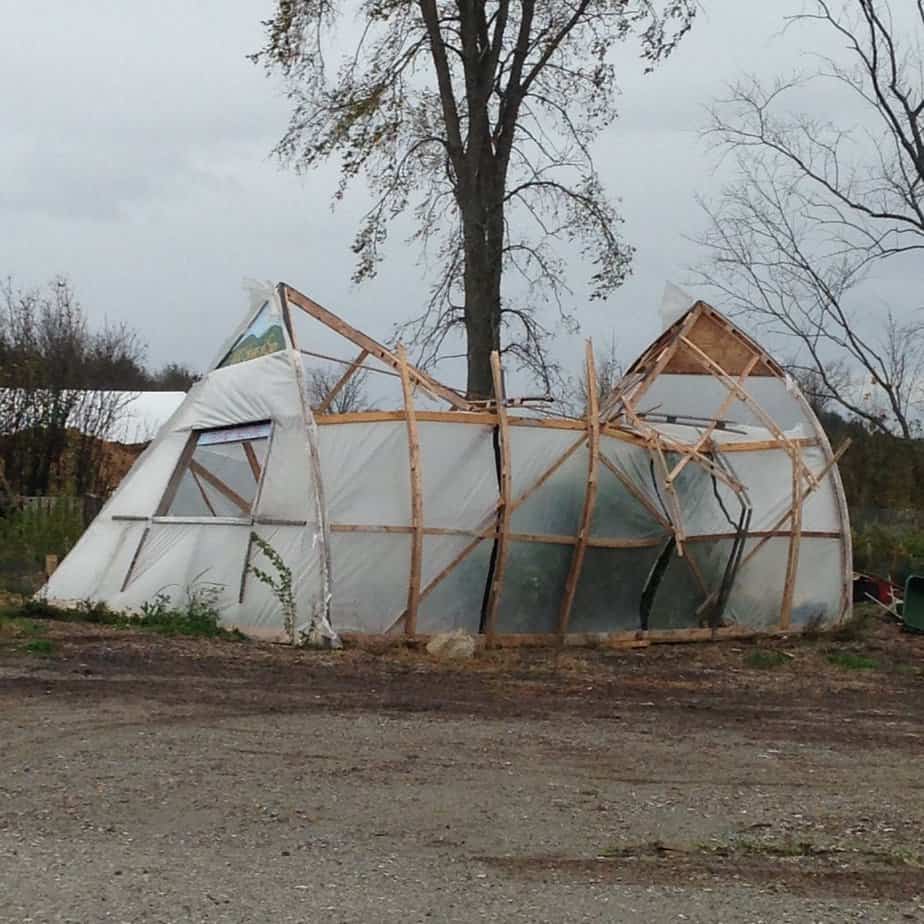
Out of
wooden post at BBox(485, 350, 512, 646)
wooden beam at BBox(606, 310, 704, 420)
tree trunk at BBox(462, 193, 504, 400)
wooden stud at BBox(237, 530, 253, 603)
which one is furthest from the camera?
tree trunk at BBox(462, 193, 504, 400)

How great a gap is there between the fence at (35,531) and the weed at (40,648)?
5.61 m

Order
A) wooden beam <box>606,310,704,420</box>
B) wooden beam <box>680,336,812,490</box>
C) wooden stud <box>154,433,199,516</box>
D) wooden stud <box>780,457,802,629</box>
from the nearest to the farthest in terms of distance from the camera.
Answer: wooden stud <box>154,433,199,516</box>
wooden stud <box>780,457,802,629</box>
wooden beam <box>680,336,812,490</box>
wooden beam <box>606,310,704,420</box>

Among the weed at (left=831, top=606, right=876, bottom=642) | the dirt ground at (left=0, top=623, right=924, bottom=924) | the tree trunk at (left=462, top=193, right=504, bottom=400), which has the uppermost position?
the tree trunk at (left=462, top=193, right=504, bottom=400)

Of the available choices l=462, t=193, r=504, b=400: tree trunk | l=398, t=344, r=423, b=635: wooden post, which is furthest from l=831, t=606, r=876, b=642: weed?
l=462, t=193, r=504, b=400: tree trunk

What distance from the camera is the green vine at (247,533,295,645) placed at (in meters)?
13.5

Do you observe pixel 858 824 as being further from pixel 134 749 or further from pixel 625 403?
pixel 625 403

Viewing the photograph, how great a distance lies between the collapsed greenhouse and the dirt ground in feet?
5.38

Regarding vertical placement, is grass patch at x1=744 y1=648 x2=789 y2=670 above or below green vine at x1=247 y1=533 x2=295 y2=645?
below

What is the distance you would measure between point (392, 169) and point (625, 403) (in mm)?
8012

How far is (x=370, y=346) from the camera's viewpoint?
14992mm

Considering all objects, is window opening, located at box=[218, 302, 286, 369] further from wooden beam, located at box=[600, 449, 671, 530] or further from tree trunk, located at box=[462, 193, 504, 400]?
tree trunk, located at box=[462, 193, 504, 400]

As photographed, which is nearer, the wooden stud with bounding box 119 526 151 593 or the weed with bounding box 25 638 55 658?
the weed with bounding box 25 638 55 658

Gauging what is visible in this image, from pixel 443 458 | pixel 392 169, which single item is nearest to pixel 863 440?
pixel 392 169

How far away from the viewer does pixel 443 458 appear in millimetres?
14492
